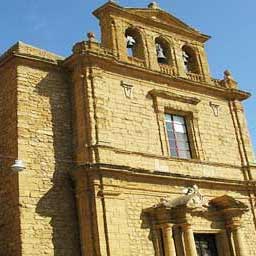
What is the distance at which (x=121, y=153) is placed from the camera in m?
16.5

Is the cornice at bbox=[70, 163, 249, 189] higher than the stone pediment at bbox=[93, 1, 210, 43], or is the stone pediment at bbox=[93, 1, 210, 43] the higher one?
the stone pediment at bbox=[93, 1, 210, 43]

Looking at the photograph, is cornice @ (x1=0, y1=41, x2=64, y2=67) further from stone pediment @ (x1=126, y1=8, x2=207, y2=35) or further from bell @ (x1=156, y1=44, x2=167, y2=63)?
bell @ (x1=156, y1=44, x2=167, y2=63)

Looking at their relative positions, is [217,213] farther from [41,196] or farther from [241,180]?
[41,196]

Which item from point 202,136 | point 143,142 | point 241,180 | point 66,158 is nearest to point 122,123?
point 143,142

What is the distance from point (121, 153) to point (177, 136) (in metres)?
3.09

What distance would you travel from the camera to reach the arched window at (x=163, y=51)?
20328 millimetres

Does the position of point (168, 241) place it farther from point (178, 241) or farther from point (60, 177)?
point (60, 177)

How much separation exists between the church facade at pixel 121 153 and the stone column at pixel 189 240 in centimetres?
3

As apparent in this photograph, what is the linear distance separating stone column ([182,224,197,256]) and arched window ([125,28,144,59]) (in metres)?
6.73

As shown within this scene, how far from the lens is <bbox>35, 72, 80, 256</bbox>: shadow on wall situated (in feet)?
48.9

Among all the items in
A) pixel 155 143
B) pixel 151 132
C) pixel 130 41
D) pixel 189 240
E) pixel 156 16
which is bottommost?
pixel 189 240

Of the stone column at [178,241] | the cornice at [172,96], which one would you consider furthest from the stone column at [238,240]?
the cornice at [172,96]

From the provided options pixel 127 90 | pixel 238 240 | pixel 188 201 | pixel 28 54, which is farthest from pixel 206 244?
pixel 28 54

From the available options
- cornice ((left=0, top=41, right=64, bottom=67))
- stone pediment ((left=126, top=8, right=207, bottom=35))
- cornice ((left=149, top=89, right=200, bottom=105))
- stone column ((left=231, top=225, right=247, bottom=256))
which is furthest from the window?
cornice ((left=0, top=41, right=64, bottom=67))
